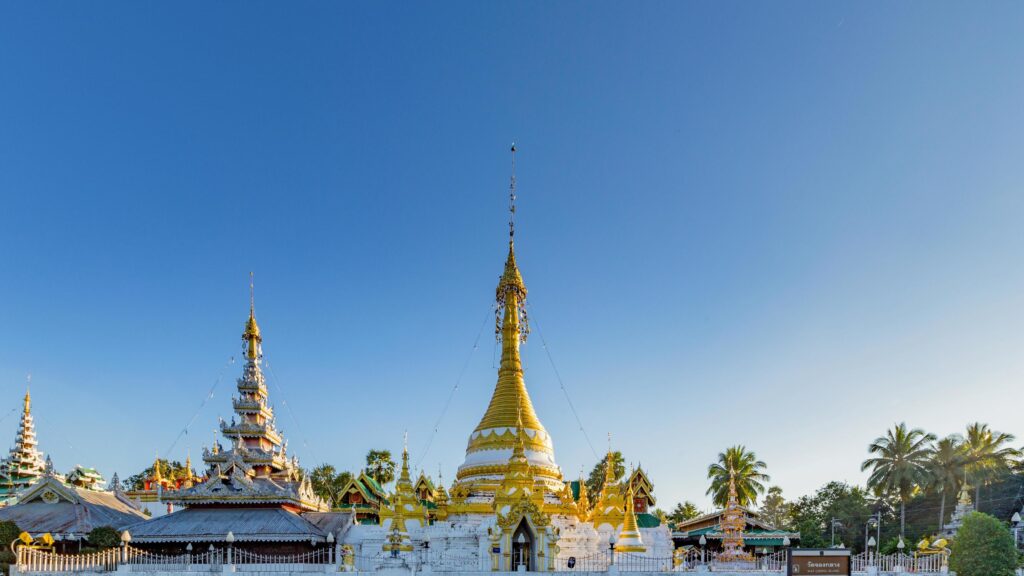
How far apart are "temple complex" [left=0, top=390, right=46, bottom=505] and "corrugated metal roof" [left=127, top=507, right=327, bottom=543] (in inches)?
839

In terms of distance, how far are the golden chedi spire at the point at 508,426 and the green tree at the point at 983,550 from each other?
15.2 m

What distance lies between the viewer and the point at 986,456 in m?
39.9

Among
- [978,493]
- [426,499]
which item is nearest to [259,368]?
[426,499]

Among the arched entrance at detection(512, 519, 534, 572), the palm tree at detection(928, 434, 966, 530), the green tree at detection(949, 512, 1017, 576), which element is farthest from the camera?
the palm tree at detection(928, 434, 966, 530)

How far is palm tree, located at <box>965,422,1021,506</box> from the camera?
39.7m

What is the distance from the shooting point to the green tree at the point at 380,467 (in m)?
54.3

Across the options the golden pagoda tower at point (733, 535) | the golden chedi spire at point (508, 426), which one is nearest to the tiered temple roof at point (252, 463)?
the golden chedi spire at point (508, 426)

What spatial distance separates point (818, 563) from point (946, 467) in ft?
87.9

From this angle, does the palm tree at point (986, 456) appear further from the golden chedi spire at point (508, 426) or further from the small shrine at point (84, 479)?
the small shrine at point (84, 479)

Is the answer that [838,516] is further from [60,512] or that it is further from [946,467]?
[60,512]

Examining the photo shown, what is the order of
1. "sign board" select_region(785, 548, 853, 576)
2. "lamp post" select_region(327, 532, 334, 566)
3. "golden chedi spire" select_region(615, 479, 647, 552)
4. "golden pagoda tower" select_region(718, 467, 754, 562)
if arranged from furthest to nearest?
"golden chedi spire" select_region(615, 479, 647, 552) < "golden pagoda tower" select_region(718, 467, 754, 562) < "lamp post" select_region(327, 532, 334, 566) < "sign board" select_region(785, 548, 853, 576)

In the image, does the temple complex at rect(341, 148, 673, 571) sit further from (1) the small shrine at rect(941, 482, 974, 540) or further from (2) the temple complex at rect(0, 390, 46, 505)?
(2) the temple complex at rect(0, 390, 46, 505)

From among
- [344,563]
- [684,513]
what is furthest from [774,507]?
[344,563]

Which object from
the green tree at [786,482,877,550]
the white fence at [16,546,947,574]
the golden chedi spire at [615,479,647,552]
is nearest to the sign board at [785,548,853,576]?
the white fence at [16,546,947,574]
